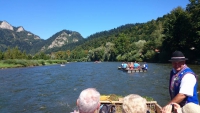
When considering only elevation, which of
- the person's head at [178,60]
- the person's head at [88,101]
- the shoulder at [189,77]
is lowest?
the person's head at [88,101]

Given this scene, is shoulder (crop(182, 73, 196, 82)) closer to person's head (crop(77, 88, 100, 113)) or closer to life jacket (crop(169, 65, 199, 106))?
life jacket (crop(169, 65, 199, 106))

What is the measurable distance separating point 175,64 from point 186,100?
0.77 metres

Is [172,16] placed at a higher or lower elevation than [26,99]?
higher

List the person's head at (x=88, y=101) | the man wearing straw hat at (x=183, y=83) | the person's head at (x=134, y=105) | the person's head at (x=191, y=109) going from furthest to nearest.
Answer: the man wearing straw hat at (x=183, y=83) → the person's head at (x=88, y=101) → the person's head at (x=134, y=105) → the person's head at (x=191, y=109)

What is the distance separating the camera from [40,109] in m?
14.7

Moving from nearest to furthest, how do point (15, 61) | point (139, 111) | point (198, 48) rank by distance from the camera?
point (139, 111)
point (198, 48)
point (15, 61)

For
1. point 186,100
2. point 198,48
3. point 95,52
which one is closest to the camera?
point 186,100

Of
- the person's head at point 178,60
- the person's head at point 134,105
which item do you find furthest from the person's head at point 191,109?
the person's head at point 178,60

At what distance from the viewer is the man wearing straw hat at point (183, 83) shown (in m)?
4.41

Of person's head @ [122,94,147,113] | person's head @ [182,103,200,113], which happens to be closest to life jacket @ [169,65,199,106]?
person's head @ [182,103,200,113]

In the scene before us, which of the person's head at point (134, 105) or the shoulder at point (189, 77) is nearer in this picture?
the person's head at point (134, 105)

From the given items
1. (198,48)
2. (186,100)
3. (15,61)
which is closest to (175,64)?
(186,100)

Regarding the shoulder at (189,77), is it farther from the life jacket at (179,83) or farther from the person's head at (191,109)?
the person's head at (191,109)

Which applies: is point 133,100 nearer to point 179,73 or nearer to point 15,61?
point 179,73
